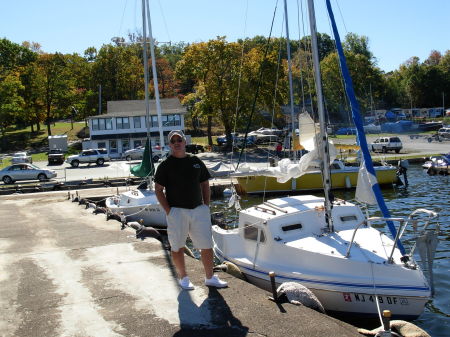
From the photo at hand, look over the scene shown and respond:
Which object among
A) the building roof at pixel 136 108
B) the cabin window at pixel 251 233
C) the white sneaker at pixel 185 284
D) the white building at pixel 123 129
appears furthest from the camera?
the building roof at pixel 136 108

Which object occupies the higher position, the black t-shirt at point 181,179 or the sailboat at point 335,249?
the black t-shirt at point 181,179

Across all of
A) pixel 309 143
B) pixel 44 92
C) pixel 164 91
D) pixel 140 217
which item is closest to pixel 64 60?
pixel 44 92

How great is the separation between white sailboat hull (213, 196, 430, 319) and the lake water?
887 millimetres

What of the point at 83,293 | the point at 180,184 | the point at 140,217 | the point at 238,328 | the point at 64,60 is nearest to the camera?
the point at 238,328

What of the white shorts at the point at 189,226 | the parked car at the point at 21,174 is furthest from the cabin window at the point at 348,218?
the parked car at the point at 21,174

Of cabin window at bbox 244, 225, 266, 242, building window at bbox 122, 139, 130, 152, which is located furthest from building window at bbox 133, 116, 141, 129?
cabin window at bbox 244, 225, 266, 242

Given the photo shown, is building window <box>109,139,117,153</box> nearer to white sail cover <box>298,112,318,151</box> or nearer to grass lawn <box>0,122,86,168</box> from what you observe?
grass lawn <box>0,122,86,168</box>

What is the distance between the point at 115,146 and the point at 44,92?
20922mm

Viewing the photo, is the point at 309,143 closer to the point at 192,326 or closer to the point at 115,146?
the point at 192,326

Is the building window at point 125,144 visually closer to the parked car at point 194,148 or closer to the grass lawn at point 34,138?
the grass lawn at point 34,138

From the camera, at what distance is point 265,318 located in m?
7.28

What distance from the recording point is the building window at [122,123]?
63375mm

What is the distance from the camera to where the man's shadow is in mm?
6750

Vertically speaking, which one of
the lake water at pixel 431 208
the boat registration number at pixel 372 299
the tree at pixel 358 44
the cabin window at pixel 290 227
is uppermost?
the tree at pixel 358 44
